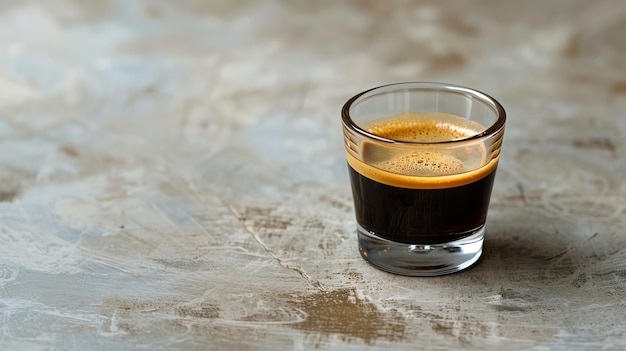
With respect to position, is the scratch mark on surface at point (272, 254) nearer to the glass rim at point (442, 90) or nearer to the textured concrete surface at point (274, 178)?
the textured concrete surface at point (274, 178)

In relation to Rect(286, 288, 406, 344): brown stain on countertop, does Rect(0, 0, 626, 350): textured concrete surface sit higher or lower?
higher

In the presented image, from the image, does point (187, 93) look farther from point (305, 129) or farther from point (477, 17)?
point (477, 17)

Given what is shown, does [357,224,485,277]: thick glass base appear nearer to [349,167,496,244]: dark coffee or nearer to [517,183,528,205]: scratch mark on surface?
Result: [349,167,496,244]: dark coffee

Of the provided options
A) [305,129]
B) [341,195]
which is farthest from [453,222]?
[305,129]

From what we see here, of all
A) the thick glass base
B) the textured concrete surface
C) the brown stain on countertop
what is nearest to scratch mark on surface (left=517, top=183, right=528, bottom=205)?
A: the textured concrete surface

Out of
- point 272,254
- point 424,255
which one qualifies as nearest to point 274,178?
point 272,254

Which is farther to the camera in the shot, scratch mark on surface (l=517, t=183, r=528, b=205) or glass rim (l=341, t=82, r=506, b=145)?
scratch mark on surface (l=517, t=183, r=528, b=205)

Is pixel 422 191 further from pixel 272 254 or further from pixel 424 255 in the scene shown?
pixel 272 254

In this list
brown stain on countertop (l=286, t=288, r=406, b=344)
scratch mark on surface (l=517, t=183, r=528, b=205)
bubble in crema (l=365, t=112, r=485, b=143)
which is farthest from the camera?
scratch mark on surface (l=517, t=183, r=528, b=205)
